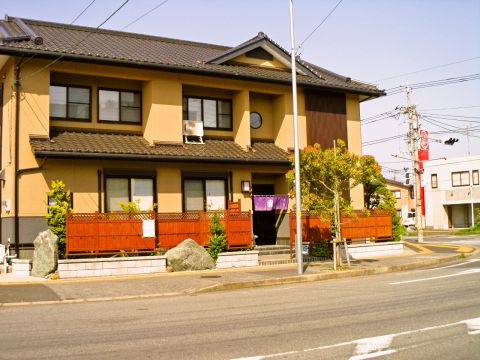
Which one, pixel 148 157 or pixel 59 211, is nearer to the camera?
pixel 59 211

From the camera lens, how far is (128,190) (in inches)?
866

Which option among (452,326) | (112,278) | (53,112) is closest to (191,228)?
(112,278)

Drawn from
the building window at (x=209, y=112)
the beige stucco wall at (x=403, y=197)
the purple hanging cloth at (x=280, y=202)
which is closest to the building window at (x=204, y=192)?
the purple hanging cloth at (x=280, y=202)

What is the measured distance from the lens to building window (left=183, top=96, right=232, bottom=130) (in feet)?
80.5

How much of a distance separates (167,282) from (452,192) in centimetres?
5035

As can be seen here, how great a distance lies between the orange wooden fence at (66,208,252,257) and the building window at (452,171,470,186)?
43869 mm

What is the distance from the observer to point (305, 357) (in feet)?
22.3

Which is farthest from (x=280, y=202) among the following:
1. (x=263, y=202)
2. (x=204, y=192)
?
(x=204, y=192)

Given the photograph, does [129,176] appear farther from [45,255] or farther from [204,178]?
[45,255]

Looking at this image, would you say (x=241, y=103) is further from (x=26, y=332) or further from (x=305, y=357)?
(x=305, y=357)

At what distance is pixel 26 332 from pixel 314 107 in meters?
20.2

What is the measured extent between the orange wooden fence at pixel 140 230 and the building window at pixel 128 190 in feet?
6.44

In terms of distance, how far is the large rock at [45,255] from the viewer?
17.4 m

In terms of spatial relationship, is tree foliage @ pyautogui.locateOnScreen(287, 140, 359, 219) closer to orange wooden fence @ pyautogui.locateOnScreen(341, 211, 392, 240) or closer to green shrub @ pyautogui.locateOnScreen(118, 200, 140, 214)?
orange wooden fence @ pyautogui.locateOnScreen(341, 211, 392, 240)
